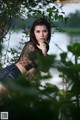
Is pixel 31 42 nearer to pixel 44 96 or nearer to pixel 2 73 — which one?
pixel 2 73

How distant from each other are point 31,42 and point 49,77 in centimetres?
167

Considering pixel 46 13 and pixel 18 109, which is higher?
pixel 46 13

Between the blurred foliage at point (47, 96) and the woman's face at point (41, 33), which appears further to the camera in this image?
the woman's face at point (41, 33)

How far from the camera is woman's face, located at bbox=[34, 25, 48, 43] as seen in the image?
2072mm

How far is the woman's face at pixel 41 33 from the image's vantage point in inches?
81.6

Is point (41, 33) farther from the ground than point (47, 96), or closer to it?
farther from the ground

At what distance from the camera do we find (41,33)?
6.78 feet

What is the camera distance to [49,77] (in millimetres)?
479

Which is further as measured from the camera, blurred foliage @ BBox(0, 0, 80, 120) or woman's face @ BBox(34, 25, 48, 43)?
woman's face @ BBox(34, 25, 48, 43)

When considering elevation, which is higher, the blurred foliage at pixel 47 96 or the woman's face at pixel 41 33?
the woman's face at pixel 41 33

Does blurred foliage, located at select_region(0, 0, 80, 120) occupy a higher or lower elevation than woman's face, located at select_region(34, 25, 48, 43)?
lower

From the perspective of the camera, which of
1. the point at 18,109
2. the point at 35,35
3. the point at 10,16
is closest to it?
the point at 18,109

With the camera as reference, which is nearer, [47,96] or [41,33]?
[47,96]

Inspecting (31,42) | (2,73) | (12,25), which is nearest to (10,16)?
(12,25)
